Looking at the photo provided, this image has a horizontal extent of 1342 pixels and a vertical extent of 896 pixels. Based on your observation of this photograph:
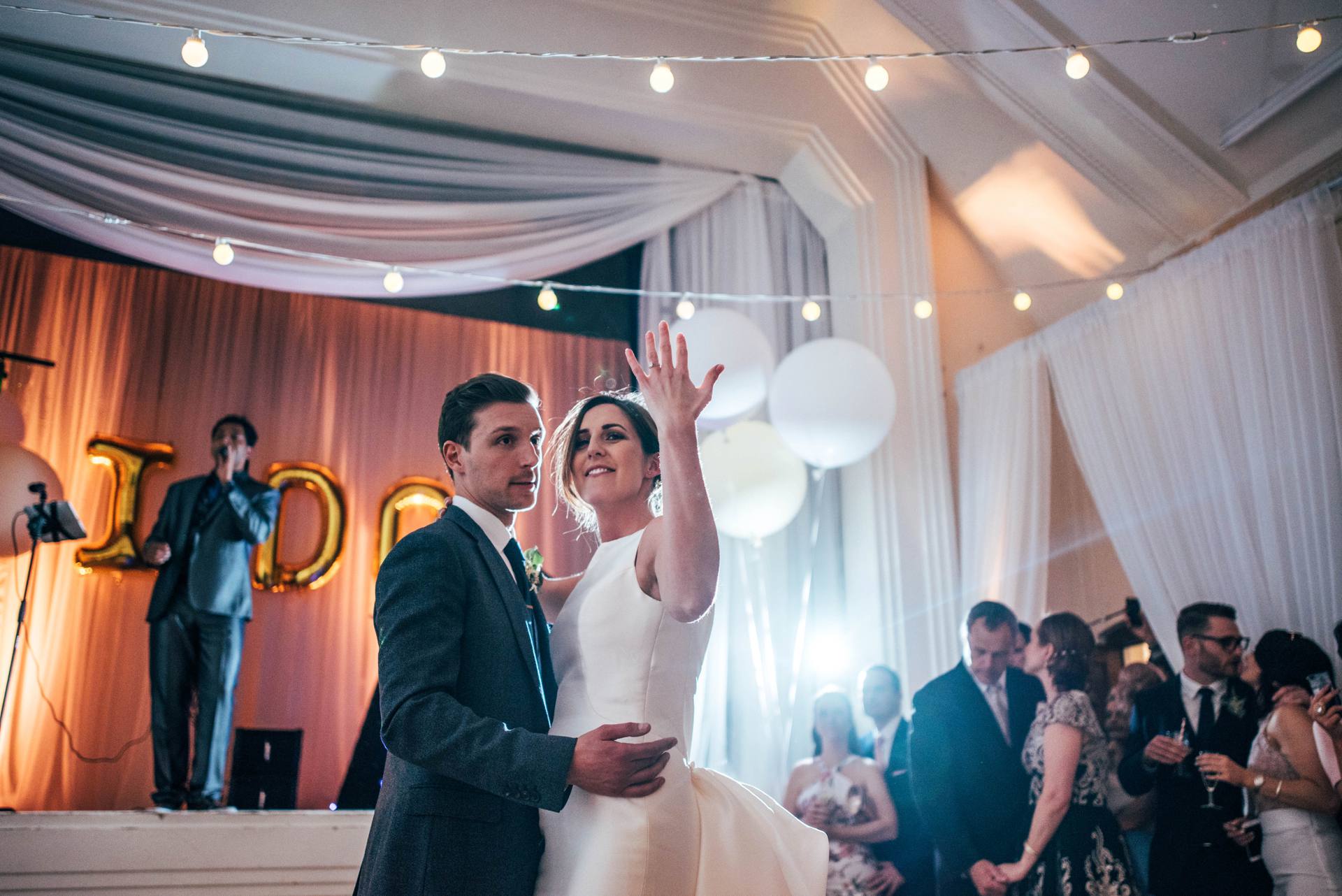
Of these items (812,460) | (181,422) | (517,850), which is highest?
(181,422)

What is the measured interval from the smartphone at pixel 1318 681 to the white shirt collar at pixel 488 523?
3.13 m

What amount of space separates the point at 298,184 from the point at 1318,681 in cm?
528

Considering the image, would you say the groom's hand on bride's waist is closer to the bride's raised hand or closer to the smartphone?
the bride's raised hand

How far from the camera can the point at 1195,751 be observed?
376 centimetres

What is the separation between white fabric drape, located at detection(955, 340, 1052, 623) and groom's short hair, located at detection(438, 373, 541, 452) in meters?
4.17

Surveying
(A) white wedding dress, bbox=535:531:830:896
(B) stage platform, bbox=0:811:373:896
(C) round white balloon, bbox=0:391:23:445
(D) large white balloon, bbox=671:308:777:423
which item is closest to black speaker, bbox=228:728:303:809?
(B) stage platform, bbox=0:811:373:896

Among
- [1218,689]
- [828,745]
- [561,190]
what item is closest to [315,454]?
[561,190]

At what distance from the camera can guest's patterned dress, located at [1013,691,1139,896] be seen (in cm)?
358

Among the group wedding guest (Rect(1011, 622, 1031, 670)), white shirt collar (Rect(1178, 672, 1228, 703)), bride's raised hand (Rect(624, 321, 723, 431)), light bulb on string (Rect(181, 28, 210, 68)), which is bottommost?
white shirt collar (Rect(1178, 672, 1228, 703))

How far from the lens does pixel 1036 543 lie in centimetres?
560

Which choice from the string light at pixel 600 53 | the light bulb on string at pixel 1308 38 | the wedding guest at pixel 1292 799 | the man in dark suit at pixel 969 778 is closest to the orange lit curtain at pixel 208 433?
the string light at pixel 600 53

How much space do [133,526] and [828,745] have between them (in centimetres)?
394

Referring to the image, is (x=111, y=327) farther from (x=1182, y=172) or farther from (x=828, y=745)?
(x=1182, y=172)

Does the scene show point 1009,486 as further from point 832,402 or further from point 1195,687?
point 1195,687
